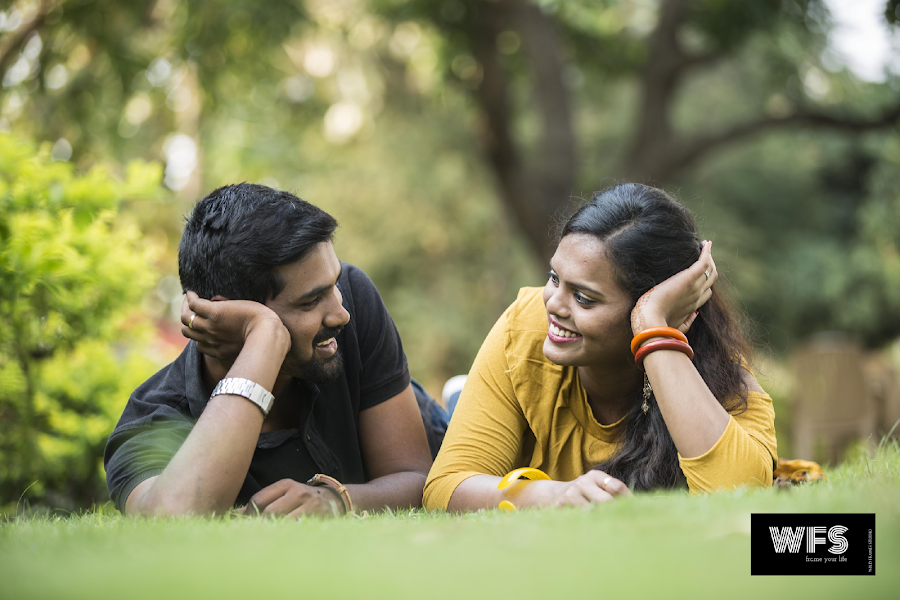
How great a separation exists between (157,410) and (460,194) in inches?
689

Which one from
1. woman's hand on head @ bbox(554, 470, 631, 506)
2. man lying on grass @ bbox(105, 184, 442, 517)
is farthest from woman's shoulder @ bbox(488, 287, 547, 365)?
woman's hand on head @ bbox(554, 470, 631, 506)

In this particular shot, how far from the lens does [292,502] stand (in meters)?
2.89

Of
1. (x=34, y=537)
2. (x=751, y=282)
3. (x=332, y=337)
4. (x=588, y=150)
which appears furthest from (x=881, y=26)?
(x=588, y=150)

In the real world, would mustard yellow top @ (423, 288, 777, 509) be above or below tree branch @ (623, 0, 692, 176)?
below

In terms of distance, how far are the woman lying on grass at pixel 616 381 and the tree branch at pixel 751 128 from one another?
8180 mm

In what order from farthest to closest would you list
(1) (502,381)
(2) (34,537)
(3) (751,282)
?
(3) (751,282)
(1) (502,381)
(2) (34,537)

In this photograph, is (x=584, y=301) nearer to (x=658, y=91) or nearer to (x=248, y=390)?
(x=248, y=390)

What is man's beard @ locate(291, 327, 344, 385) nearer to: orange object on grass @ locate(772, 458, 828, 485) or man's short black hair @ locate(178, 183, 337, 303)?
man's short black hair @ locate(178, 183, 337, 303)

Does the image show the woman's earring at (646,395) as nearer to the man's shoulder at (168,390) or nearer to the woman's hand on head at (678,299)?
the woman's hand on head at (678,299)

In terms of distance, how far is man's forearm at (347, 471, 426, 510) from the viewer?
122 inches

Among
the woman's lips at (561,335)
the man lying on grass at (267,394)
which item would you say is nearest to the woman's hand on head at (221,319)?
the man lying on grass at (267,394)

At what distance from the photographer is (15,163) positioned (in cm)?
438

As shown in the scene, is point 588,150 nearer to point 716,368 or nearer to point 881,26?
point 881,26

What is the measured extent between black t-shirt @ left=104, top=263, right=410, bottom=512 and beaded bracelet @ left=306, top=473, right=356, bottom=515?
0.88ft
